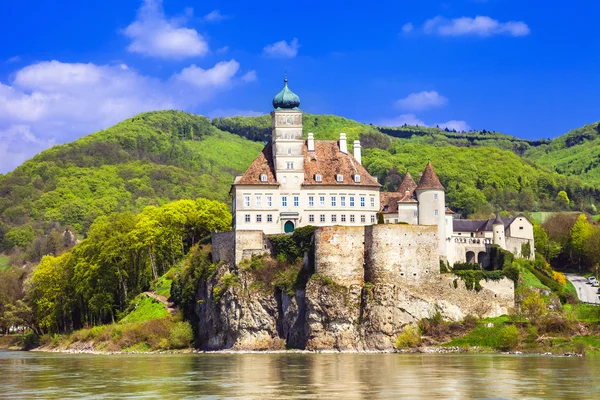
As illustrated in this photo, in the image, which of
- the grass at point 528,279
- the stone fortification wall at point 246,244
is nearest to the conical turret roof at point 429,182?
the grass at point 528,279

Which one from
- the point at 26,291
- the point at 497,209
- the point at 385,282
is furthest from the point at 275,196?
the point at 497,209

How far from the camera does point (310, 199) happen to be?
298 ft

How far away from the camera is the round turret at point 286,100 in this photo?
302 ft

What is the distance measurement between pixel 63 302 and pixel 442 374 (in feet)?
200

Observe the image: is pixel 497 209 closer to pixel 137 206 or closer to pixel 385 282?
pixel 137 206

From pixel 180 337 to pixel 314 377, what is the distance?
3275 cm

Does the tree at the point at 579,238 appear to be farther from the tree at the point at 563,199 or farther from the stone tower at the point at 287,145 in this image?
the tree at the point at 563,199

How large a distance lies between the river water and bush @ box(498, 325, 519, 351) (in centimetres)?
417

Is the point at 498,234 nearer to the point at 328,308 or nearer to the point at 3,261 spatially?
the point at 328,308

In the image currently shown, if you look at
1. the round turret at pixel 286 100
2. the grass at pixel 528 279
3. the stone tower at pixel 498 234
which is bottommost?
the grass at pixel 528 279

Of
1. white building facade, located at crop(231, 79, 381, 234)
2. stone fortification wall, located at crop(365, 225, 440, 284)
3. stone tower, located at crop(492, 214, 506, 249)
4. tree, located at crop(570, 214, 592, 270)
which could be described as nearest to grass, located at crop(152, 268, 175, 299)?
white building facade, located at crop(231, 79, 381, 234)

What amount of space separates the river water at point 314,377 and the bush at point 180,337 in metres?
11.2

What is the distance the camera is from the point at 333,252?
83125 millimetres

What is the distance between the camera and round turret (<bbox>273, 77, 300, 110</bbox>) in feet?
302
